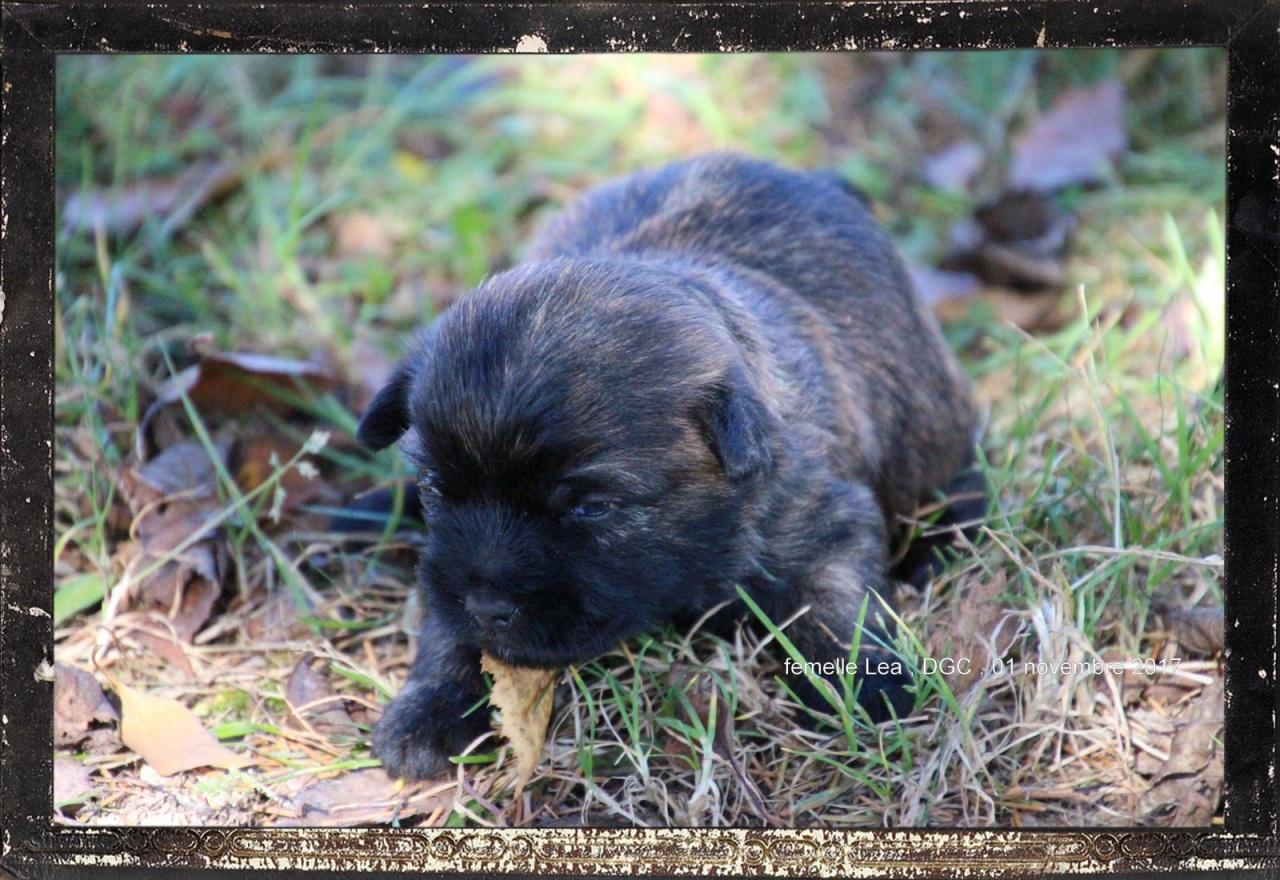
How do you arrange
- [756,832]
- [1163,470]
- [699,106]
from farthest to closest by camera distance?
[699,106], [1163,470], [756,832]

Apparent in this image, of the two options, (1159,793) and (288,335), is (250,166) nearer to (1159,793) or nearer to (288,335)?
(288,335)

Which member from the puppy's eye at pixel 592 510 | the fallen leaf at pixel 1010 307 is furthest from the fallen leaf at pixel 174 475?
the fallen leaf at pixel 1010 307

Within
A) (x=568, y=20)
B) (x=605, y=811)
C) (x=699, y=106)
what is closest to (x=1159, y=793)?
(x=605, y=811)

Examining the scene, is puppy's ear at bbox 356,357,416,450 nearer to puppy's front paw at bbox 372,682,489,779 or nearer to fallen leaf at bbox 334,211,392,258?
puppy's front paw at bbox 372,682,489,779

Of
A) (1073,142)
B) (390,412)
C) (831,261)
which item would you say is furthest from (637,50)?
(1073,142)

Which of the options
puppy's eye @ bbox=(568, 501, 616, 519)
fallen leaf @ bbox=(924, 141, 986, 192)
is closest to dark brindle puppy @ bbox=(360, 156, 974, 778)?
puppy's eye @ bbox=(568, 501, 616, 519)

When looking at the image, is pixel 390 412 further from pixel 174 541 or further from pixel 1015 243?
pixel 1015 243
